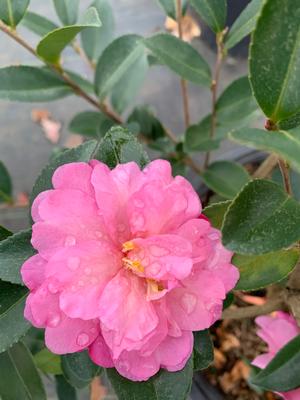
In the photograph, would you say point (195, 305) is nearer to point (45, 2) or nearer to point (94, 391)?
point (94, 391)

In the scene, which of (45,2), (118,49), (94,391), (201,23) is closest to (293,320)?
(118,49)

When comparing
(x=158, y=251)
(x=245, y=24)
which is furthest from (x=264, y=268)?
(x=245, y=24)

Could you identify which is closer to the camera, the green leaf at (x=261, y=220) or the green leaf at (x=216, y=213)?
the green leaf at (x=261, y=220)

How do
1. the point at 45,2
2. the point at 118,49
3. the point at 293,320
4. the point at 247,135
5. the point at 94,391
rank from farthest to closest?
the point at 45,2, the point at 94,391, the point at 118,49, the point at 293,320, the point at 247,135

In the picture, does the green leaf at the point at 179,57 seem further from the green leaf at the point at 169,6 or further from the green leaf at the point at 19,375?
the green leaf at the point at 19,375

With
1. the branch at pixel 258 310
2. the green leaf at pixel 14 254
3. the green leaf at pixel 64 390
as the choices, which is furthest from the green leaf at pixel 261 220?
the green leaf at pixel 64 390

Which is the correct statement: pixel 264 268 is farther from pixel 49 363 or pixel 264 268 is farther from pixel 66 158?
pixel 49 363
